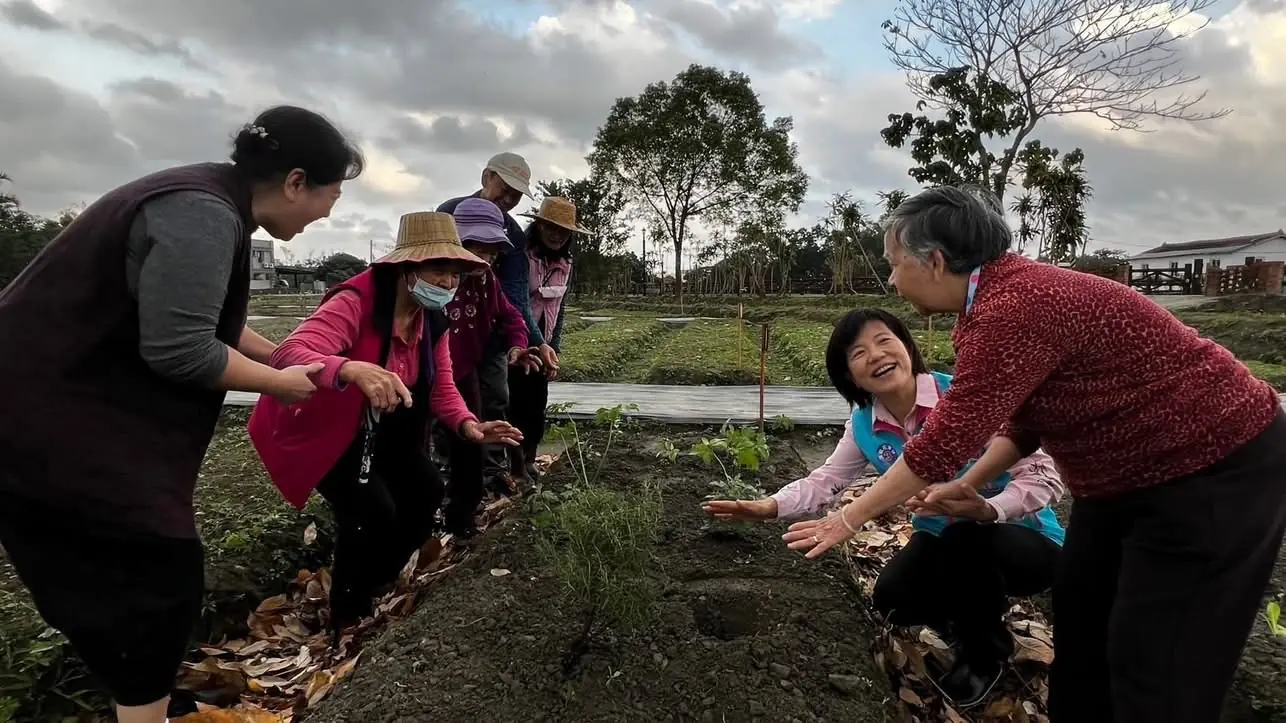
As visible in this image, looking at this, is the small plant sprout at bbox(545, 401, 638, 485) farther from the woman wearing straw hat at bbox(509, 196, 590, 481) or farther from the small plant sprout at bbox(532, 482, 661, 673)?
the small plant sprout at bbox(532, 482, 661, 673)

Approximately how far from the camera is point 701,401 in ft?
22.9

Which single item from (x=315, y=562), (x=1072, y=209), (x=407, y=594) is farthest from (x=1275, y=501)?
(x=1072, y=209)

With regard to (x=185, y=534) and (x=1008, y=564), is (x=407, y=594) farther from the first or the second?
(x=1008, y=564)

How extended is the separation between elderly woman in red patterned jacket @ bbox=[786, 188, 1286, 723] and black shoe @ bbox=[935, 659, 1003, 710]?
78 centimetres

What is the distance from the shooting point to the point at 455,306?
11.9 feet

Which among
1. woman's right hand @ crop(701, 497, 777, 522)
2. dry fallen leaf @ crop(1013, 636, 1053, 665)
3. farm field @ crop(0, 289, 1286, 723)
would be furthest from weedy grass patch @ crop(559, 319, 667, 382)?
woman's right hand @ crop(701, 497, 777, 522)

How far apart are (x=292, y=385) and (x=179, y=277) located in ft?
1.21

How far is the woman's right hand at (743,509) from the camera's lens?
7.19 ft

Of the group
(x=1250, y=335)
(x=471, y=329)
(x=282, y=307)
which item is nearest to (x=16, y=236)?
(x=282, y=307)

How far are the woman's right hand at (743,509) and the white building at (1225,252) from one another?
53410 mm

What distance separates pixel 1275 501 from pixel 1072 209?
18.5 m

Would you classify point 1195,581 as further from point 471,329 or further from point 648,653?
point 471,329

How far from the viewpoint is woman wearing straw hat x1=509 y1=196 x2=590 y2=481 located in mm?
4285

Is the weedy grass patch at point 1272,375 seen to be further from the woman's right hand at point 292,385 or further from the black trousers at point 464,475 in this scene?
the woman's right hand at point 292,385
